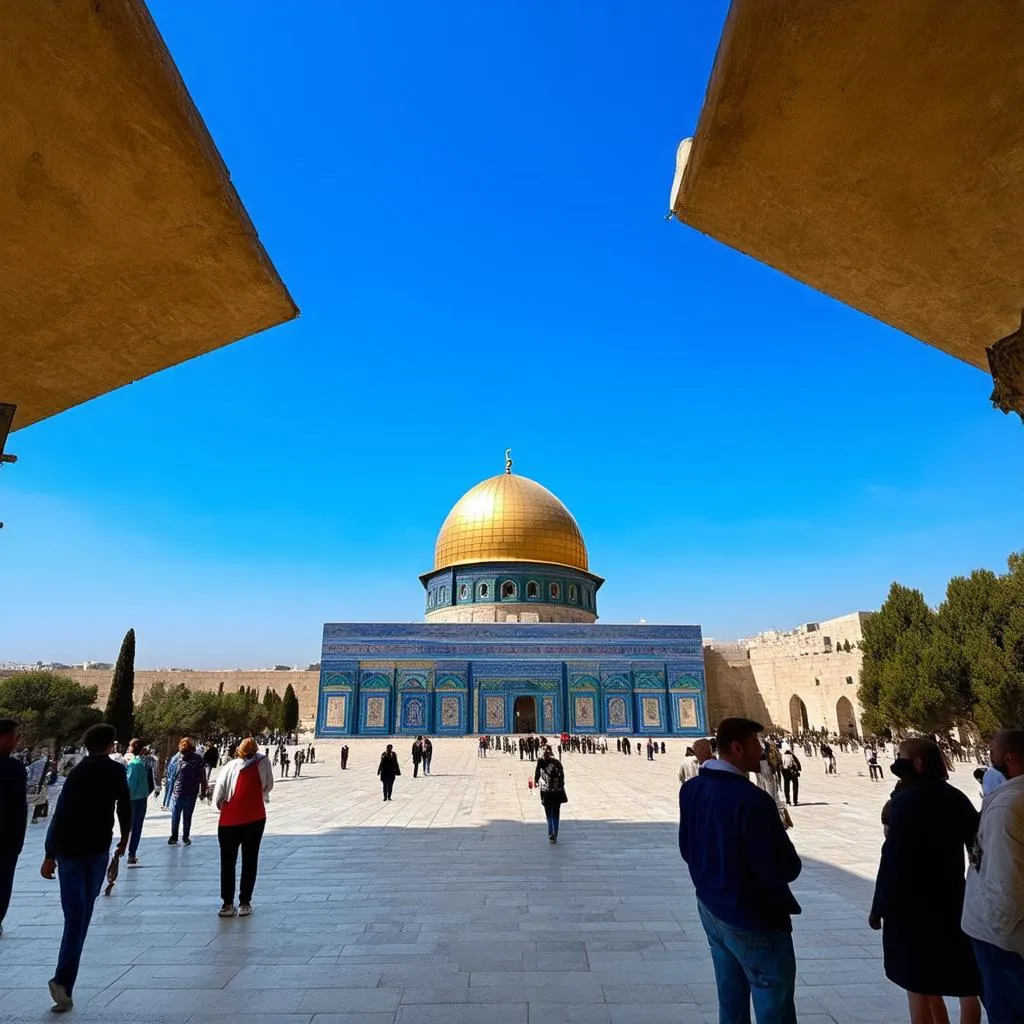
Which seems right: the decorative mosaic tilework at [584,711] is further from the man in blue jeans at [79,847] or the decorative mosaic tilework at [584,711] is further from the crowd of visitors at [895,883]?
the crowd of visitors at [895,883]

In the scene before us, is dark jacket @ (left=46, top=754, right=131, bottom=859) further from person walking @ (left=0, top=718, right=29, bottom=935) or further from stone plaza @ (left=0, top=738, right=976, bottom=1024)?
A: stone plaza @ (left=0, top=738, right=976, bottom=1024)

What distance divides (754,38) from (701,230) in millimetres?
1249

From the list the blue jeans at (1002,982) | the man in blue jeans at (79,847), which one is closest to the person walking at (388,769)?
the man in blue jeans at (79,847)

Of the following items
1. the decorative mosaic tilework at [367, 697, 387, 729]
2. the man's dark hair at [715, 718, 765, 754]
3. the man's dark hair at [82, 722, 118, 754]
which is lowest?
the man's dark hair at [82, 722, 118, 754]

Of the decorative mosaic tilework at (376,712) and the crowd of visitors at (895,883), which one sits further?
the decorative mosaic tilework at (376,712)

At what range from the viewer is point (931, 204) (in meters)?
3.05

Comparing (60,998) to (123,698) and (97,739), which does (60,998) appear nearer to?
(97,739)

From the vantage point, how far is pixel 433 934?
14.6 ft

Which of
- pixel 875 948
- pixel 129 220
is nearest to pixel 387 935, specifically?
pixel 875 948

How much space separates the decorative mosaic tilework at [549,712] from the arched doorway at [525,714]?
55 cm

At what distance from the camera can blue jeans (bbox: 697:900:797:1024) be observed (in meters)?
2.26

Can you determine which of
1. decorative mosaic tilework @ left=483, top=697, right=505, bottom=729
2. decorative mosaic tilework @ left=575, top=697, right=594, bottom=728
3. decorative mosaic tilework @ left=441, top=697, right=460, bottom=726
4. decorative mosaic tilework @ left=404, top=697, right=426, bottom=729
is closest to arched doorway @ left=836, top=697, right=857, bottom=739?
decorative mosaic tilework @ left=575, top=697, right=594, bottom=728

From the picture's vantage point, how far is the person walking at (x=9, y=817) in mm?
3393

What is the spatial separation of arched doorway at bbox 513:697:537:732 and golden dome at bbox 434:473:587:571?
7777 millimetres
